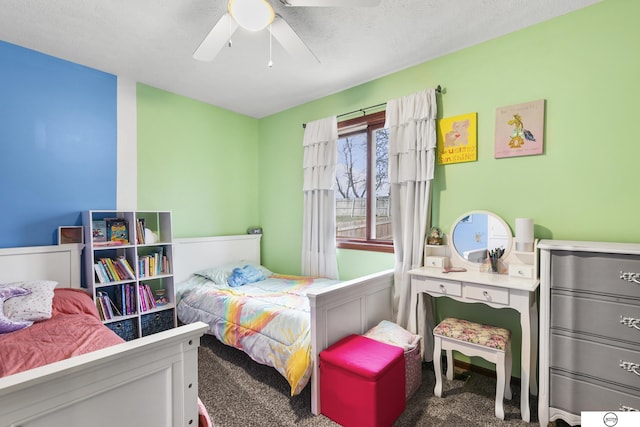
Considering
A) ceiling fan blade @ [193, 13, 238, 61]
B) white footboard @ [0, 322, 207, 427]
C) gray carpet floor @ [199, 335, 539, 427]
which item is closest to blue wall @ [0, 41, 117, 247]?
ceiling fan blade @ [193, 13, 238, 61]

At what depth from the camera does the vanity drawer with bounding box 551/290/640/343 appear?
5.12 ft

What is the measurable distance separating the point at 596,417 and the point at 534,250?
38.5 inches

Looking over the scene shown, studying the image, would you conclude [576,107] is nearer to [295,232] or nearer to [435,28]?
[435,28]

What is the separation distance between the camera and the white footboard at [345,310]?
6.36 ft

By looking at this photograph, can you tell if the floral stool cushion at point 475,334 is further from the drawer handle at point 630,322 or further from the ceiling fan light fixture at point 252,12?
the ceiling fan light fixture at point 252,12

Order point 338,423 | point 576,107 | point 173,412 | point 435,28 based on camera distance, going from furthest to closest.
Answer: point 435,28 → point 576,107 → point 338,423 → point 173,412

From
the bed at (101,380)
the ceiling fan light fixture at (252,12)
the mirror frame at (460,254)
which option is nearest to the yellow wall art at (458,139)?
the mirror frame at (460,254)

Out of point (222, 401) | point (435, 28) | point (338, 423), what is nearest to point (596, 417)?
point (338, 423)

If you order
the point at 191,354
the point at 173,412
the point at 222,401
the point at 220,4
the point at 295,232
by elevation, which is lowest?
the point at 222,401

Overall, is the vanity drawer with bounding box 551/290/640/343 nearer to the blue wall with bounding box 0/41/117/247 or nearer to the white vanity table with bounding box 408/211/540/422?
the white vanity table with bounding box 408/211/540/422

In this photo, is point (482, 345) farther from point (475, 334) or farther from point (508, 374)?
point (508, 374)

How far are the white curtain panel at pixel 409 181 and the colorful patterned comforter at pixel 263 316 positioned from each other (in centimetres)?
85

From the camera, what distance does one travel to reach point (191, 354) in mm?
1211

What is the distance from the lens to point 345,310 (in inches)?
85.8
